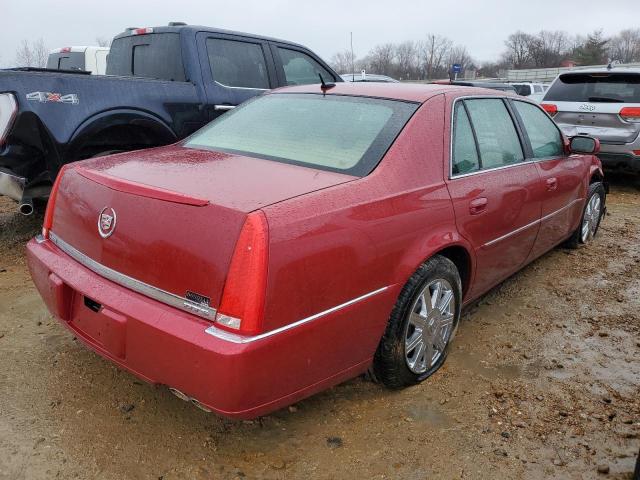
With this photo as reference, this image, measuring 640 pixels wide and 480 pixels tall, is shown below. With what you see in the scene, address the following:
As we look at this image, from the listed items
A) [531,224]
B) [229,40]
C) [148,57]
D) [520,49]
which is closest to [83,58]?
[148,57]

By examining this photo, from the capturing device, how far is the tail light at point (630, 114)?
7.05 m

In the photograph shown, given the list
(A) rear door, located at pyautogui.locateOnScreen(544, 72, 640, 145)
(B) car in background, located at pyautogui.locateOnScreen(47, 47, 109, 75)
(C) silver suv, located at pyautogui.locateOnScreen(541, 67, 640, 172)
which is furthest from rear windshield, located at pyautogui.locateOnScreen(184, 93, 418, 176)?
(B) car in background, located at pyautogui.locateOnScreen(47, 47, 109, 75)

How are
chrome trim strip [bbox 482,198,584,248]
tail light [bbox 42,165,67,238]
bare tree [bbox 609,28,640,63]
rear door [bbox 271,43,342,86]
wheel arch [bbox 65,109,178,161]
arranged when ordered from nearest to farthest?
tail light [bbox 42,165,67,238]
chrome trim strip [bbox 482,198,584,248]
wheel arch [bbox 65,109,178,161]
rear door [bbox 271,43,342,86]
bare tree [bbox 609,28,640,63]

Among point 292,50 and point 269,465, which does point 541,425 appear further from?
point 292,50

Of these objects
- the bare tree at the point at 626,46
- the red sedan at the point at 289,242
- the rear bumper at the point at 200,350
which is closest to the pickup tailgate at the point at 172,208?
the red sedan at the point at 289,242

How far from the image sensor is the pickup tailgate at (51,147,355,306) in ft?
6.44

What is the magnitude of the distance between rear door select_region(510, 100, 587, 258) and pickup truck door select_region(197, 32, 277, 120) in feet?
8.94

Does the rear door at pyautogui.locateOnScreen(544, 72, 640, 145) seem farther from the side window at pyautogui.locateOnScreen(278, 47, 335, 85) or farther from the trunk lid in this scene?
the side window at pyautogui.locateOnScreen(278, 47, 335, 85)

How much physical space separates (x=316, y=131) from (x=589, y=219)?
141 inches

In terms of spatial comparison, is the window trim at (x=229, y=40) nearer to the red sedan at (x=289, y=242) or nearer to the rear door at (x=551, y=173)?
the red sedan at (x=289, y=242)

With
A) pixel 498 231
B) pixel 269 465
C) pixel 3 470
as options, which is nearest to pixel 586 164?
pixel 498 231

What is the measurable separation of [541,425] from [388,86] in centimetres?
200

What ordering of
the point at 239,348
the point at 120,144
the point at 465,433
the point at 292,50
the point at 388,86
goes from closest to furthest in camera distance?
1. the point at 239,348
2. the point at 465,433
3. the point at 388,86
4. the point at 120,144
5. the point at 292,50

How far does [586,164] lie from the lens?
4727 mm
